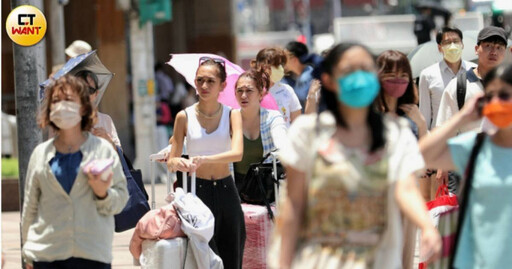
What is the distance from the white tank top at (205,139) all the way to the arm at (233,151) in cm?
7

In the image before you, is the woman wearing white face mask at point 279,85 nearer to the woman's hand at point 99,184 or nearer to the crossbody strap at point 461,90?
the crossbody strap at point 461,90

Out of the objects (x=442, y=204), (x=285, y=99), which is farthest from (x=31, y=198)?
(x=285, y=99)

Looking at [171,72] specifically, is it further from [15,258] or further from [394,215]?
[394,215]

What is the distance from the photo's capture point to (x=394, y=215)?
205 inches

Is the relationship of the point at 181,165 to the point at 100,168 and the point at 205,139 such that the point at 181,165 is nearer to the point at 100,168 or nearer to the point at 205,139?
the point at 205,139

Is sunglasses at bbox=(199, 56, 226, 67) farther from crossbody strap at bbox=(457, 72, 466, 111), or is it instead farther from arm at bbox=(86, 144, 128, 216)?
arm at bbox=(86, 144, 128, 216)

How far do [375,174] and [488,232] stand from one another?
662 mm

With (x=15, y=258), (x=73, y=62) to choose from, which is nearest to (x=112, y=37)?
(x=15, y=258)

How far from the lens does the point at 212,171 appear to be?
8594 millimetres

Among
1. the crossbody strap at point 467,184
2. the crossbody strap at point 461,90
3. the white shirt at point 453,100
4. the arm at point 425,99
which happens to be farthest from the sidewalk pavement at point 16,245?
the crossbody strap at point 467,184

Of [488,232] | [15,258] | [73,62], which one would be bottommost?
[15,258]

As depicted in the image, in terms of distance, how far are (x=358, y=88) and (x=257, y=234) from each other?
467 centimetres

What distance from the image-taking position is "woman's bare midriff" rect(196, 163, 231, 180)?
859cm

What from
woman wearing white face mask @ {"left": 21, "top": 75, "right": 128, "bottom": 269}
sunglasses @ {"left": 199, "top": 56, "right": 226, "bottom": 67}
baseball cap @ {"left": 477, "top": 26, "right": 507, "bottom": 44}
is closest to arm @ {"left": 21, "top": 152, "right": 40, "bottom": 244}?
woman wearing white face mask @ {"left": 21, "top": 75, "right": 128, "bottom": 269}
